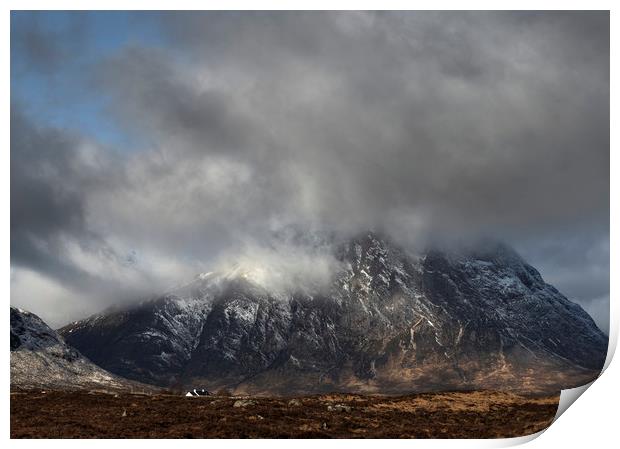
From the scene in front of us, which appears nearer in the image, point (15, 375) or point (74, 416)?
point (74, 416)

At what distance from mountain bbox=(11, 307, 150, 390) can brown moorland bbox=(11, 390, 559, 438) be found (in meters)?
26.2

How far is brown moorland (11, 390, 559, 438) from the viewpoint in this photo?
59.4 metres

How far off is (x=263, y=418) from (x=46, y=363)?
58345 millimetres

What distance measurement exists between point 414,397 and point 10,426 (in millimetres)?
45107

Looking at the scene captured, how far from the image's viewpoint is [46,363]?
111 meters

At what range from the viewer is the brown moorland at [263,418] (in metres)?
59.4

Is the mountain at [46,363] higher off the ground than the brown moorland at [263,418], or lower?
higher

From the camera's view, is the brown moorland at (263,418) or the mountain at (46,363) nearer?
the brown moorland at (263,418)

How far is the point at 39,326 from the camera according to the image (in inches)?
4589

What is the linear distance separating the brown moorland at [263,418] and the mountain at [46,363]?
86.1 ft

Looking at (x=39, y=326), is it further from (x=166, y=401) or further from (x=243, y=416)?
(x=243, y=416)

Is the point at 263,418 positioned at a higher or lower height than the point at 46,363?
lower
